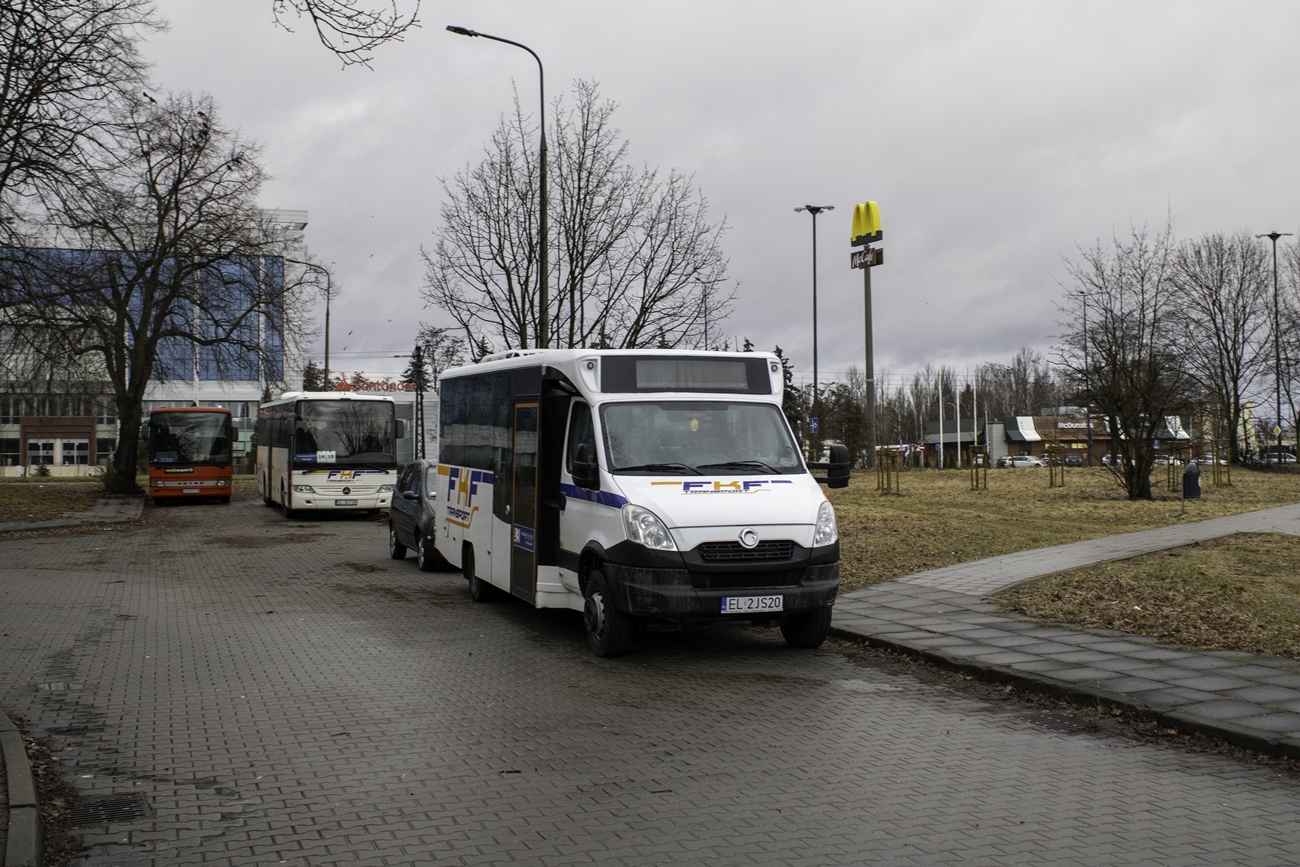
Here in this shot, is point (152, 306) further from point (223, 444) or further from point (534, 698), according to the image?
point (534, 698)

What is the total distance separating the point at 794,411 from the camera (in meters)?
79.5

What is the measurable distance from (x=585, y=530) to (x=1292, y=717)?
17.2 feet

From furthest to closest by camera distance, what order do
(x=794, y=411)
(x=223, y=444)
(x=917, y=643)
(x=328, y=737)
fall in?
(x=794, y=411) < (x=223, y=444) < (x=917, y=643) < (x=328, y=737)

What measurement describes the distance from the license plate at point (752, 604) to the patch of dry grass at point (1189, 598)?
10.2ft

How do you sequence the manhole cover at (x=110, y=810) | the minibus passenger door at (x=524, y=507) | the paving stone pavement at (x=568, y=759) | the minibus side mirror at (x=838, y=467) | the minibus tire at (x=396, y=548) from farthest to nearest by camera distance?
the minibus tire at (x=396, y=548) < the minibus passenger door at (x=524, y=507) < the minibus side mirror at (x=838, y=467) < the manhole cover at (x=110, y=810) < the paving stone pavement at (x=568, y=759)

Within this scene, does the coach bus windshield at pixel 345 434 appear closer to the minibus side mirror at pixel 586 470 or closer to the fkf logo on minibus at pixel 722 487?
the minibus side mirror at pixel 586 470

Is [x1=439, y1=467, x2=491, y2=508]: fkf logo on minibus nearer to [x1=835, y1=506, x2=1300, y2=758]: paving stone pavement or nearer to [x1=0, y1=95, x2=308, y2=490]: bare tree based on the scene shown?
[x1=835, y1=506, x2=1300, y2=758]: paving stone pavement

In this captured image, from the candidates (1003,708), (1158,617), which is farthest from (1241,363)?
(1003,708)

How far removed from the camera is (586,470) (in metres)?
9.16

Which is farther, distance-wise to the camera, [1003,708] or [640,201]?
[640,201]

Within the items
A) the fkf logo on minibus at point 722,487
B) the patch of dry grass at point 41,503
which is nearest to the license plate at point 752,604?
the fkf logo on minibus at point 722,487

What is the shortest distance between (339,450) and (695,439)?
18681 millimetres

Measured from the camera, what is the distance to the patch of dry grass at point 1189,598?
909 centimetres

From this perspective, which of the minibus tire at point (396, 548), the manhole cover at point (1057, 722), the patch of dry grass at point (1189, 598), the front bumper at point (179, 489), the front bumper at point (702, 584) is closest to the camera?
the manhole cover at point (1057, 722)
